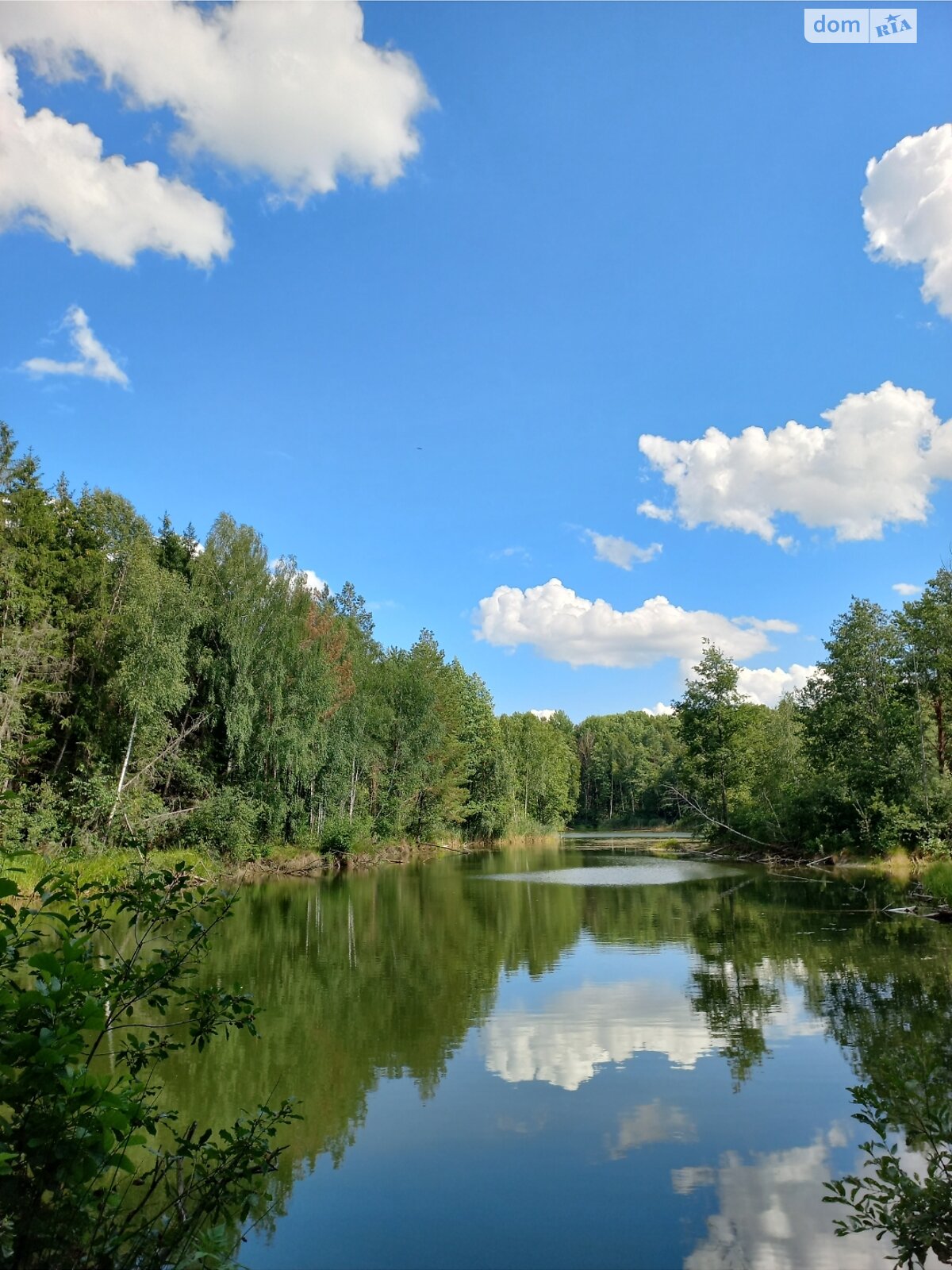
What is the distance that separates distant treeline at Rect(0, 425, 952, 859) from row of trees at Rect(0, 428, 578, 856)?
0.10m

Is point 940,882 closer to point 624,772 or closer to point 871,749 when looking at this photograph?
point 871,749

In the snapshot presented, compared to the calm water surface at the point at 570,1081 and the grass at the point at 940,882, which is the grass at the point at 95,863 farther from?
the grass at the point at 940,882

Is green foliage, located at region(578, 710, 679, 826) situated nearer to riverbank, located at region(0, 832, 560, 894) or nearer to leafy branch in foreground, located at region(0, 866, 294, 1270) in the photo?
riverbank, located at region(0, 832, 560, 894)

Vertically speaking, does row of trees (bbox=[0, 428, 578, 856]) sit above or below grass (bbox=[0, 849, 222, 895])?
above

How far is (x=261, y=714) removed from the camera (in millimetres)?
34375

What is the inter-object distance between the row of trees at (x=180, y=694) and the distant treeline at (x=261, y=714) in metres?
0.10

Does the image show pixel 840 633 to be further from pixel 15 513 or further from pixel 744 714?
pixel 15 513

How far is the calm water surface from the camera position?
5.62 m

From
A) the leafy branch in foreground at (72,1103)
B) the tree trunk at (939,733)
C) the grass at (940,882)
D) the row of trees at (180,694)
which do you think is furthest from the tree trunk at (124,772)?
the tree trunk at (939,733)

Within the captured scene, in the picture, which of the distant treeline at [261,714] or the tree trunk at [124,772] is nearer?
the tree trunk at [124,772]

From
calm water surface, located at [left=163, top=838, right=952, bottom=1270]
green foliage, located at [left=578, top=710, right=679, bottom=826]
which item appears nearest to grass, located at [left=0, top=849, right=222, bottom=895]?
calm water surface, located at [left=163, top=838, right=952, bottom=1270]

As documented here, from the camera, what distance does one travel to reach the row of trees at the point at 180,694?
25.8 meters

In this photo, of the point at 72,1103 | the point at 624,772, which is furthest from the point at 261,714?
the point at 624,772

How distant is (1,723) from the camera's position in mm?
21812
